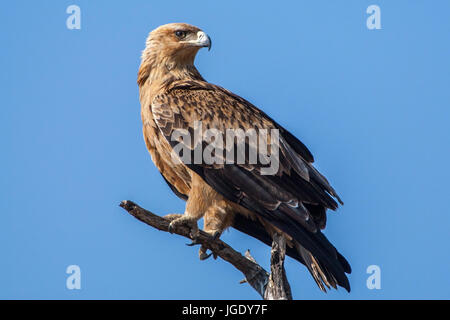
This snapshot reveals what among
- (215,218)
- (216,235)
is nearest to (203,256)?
(216,235)

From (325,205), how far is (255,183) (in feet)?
2.66

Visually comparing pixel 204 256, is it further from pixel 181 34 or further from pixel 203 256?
pixel 181 34

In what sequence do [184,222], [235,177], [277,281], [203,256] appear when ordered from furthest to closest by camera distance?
[203,256] → [235,177] → [184,222] → [277,281]

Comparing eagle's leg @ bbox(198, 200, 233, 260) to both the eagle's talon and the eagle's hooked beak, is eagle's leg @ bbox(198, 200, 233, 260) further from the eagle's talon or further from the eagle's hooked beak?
the eagle's hooked beak

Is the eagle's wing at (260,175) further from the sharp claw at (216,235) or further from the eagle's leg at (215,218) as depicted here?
the sharp claw at (216,235)

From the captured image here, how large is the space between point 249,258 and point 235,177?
37.4 inches

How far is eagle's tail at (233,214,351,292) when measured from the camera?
8.50 m

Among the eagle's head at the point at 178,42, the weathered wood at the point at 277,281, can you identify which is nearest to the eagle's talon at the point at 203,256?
the weathered wood at the point at 277,281

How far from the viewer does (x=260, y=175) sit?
8.97m

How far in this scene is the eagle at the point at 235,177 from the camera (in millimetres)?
8703

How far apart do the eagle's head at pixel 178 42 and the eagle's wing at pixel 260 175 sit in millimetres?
551
